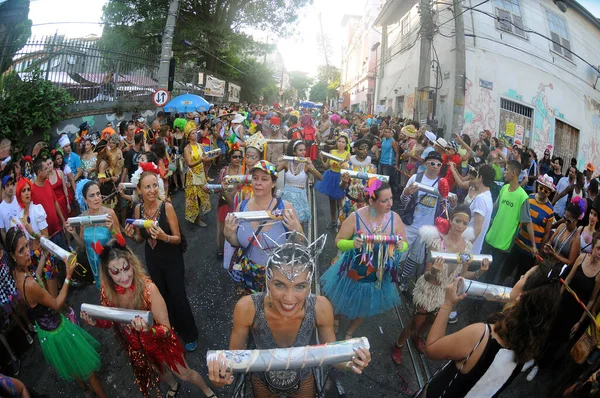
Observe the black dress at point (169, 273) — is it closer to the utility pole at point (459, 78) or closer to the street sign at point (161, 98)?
the street sign at point (161, 98)

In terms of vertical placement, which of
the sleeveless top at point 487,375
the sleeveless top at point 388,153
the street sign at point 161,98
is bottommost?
the sleeveless top at point 487,375

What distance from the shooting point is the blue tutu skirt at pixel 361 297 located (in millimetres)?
3896

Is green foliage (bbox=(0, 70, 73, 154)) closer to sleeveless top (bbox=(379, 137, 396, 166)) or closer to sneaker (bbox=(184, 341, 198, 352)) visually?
sneaker (bbox=(184, 341, 198, 352))

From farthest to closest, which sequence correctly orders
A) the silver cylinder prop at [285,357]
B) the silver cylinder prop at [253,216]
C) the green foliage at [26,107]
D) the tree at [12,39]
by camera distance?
the tree at [12,39] → the green foliage at [26,107] → the silver cylinder prop at [253,216] → the silver cylinder prop at [285,357]

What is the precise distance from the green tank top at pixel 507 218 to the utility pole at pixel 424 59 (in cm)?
1167

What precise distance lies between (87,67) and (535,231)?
12903 millimetres

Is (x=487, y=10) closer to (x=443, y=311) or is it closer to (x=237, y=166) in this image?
(x=237, y=166)

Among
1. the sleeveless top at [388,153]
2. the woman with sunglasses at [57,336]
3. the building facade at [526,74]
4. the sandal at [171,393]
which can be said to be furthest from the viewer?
the building facade at [526,74]

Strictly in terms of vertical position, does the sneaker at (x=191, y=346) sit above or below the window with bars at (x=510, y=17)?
below

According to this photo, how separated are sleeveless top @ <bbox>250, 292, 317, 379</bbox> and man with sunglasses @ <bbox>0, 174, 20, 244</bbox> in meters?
3.84

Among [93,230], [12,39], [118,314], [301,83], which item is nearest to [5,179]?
[93,230]

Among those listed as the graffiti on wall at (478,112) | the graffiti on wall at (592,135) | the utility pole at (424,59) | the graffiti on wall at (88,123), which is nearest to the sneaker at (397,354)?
the graffiti on wall at (88,123)

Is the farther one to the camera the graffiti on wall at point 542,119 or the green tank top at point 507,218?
the graffiti on wall at point 542,119

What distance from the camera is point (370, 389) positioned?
3727 mm
